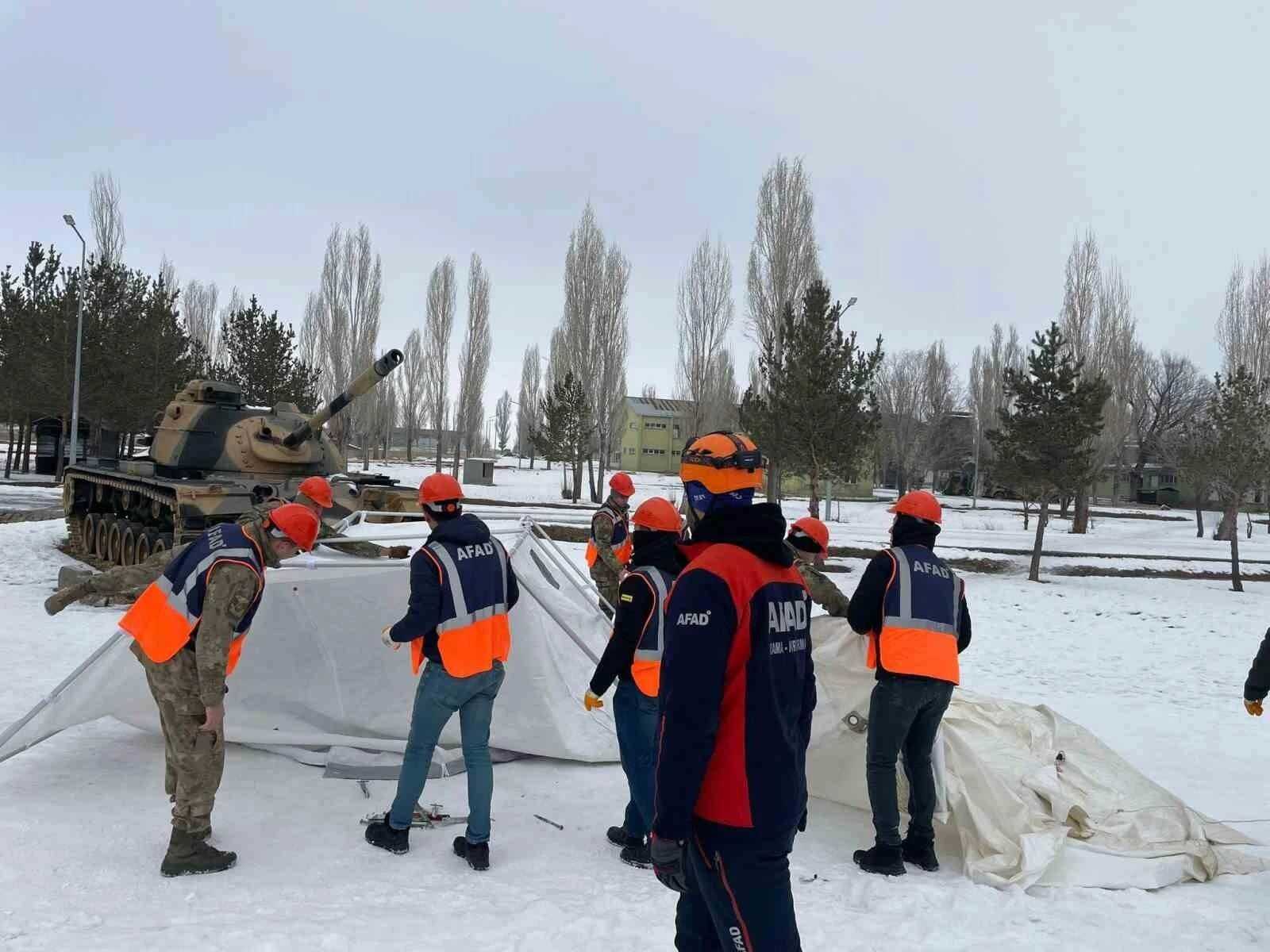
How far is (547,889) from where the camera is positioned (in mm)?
4266

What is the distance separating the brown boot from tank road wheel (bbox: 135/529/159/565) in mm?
9824

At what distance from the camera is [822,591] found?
5.39 metres

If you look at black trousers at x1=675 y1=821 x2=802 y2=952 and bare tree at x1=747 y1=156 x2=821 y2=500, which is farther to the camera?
bare tree at x1=747 y1=156 x2=821 y2=500

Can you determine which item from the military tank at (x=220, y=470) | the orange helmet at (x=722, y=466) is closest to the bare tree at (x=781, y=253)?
the military tank at (x=220, y=470)

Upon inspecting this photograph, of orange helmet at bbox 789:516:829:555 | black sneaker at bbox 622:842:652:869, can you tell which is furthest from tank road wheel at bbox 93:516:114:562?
orange helmet at bbox 789:516:829:555

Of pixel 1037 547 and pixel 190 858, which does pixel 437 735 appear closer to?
pixel 190 858

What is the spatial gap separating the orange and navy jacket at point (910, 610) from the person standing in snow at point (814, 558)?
1.26ft

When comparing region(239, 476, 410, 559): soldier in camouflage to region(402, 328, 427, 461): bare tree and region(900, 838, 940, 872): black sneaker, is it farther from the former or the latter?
region(402, 328, 427, 461): bare tree

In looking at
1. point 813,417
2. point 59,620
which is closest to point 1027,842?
point 59,620

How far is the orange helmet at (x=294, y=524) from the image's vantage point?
4488 mm

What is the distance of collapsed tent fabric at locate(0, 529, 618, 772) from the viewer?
19.7 ft

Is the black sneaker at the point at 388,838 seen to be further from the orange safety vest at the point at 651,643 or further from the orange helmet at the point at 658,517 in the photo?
the orange helmet at the point at 658,517

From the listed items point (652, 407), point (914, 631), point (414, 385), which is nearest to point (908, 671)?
point (914, 631)

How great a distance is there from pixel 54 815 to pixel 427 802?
Answer: 188 centimetres
